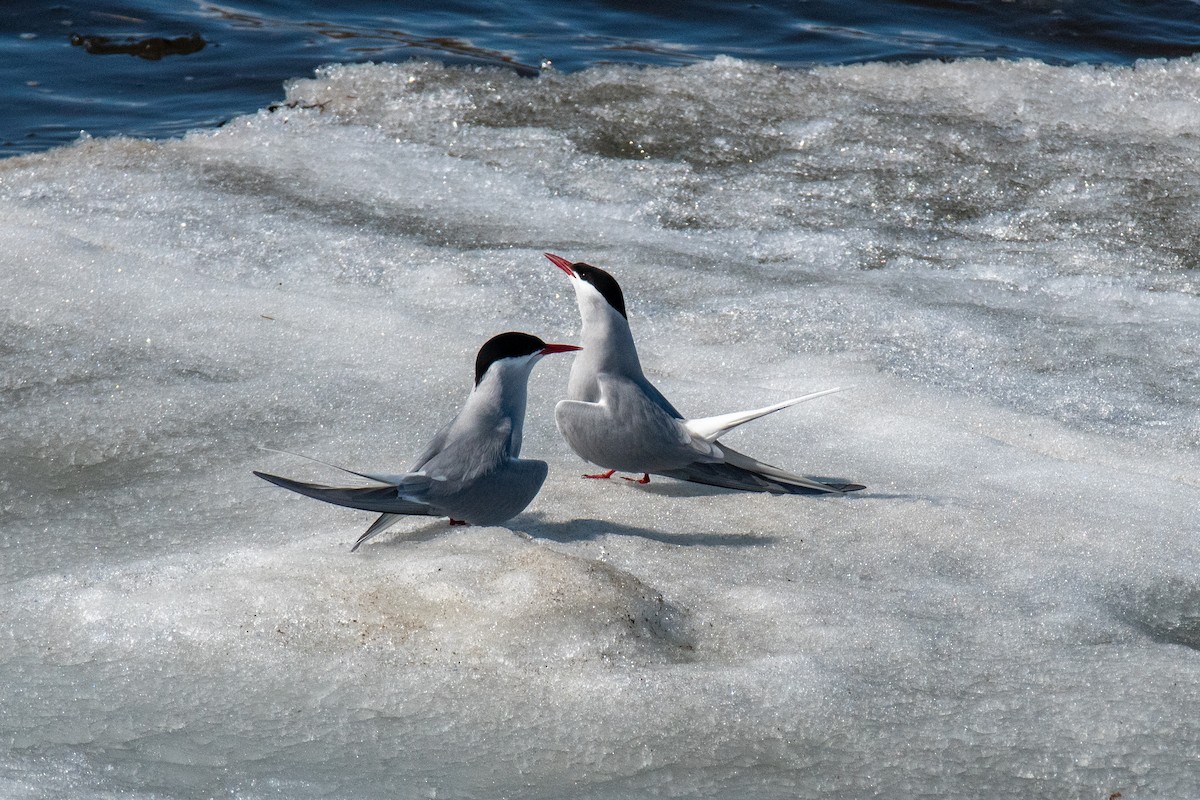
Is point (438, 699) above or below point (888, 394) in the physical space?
below

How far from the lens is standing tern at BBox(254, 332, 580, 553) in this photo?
2.63 meters

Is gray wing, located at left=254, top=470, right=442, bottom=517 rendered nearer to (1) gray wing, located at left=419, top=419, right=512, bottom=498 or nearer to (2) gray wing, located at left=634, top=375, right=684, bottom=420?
(1) gray wing, located at left=419, top=419, right=512, bottom=498

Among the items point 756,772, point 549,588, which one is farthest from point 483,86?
point 756,772

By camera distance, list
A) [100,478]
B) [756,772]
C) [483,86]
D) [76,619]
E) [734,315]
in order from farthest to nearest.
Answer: [483,86] → [734,315] → [100,478] → [76,619] → [756,772]

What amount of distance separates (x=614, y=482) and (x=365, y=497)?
0.91 metres

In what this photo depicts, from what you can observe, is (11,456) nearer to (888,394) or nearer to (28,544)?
(28,544)

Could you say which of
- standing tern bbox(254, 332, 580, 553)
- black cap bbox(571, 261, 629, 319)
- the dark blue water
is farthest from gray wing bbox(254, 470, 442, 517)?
the dark blue water

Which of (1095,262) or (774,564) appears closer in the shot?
(774,564)

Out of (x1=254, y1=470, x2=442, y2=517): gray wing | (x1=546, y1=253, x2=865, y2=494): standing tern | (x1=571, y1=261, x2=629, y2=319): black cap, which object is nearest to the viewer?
(x1=254, y1=470, x2=442, y2=517): gray wing

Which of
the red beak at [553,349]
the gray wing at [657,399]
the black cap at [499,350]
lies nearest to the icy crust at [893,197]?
the gray wing at [657,399]

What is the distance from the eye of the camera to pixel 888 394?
3.85 meters

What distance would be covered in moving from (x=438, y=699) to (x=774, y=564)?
2.96 ft

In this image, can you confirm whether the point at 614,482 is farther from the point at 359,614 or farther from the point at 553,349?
the point at 359,614

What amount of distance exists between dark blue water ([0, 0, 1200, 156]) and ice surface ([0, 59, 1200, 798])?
5.51 ft
